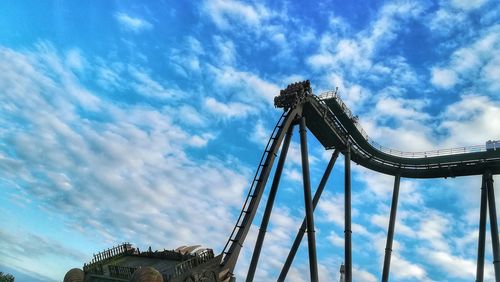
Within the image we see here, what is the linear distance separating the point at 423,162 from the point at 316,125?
1077cm

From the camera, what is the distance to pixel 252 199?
25656 mm

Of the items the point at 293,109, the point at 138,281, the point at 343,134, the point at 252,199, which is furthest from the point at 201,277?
the point at 343,134

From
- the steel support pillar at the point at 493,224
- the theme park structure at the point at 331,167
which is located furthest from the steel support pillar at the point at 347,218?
the steel support pillar at the point at 493,224

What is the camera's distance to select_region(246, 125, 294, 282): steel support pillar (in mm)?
28391

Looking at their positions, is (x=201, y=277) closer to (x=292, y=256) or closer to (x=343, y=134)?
(x=292, y=256)

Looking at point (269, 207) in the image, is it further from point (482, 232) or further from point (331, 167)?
point (482, 232)

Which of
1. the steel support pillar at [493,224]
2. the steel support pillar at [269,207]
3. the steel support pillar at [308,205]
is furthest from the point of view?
the steel support pillar at [493,224]

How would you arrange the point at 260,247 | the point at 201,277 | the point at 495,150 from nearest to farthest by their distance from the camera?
the point at 201,277 < the point at 260,247 < the point at 495,150

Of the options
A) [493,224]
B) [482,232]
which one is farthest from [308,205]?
[482,232]

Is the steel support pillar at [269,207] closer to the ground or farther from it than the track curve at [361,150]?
closer to the ground

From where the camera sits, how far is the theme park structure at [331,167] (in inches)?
1021

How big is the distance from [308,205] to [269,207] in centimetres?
269

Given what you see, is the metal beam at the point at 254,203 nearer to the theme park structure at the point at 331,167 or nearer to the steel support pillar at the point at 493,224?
the theme park structure at the point at 331,167

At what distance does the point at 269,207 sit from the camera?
95.6 ft
